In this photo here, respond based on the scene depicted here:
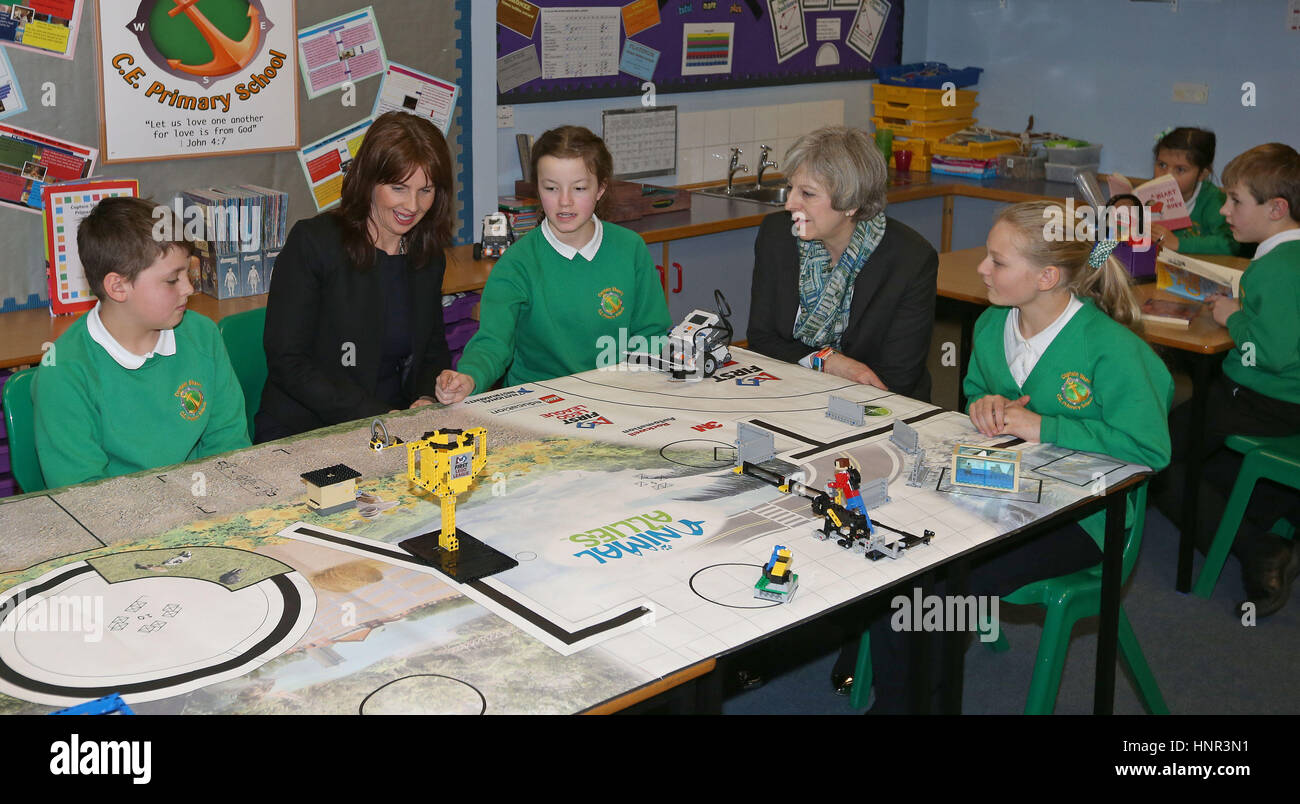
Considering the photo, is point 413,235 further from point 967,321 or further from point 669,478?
point 967,321

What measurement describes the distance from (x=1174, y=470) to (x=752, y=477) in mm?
2088

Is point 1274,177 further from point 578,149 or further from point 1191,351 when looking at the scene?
point 578,149

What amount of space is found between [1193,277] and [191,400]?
276 centimetres

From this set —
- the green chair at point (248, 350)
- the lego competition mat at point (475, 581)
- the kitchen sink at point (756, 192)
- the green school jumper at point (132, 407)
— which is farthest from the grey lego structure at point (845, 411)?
the kitchen sink at point (756, 192)

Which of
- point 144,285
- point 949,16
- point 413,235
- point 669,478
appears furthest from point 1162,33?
point 144,285

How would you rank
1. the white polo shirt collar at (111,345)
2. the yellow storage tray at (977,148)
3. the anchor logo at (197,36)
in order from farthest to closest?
the yellow storage tray at (977,148) → the anchor logo at (197,36) → the white polo shirt collar at (111,345)

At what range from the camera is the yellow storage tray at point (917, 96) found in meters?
5.62

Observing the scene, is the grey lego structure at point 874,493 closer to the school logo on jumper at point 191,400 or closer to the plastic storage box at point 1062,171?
the school logo on jumper at point 191,400

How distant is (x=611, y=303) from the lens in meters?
2.95

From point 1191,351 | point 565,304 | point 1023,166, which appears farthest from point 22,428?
point 1023,166

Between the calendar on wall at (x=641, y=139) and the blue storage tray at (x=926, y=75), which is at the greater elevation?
the blue storage tray at (x=926, y=75)

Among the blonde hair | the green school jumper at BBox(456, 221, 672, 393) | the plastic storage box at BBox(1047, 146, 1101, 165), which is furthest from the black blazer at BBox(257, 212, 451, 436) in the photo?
the plastic storage box at BBox(1047, 146, 1101, 165)

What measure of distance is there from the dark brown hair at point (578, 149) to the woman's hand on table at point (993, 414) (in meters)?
1.02

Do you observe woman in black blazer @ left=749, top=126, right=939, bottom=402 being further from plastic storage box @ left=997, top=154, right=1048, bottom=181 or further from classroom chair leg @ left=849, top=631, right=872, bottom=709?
plastic storage box @ left=997, top=154, right=1048, bottom=181
